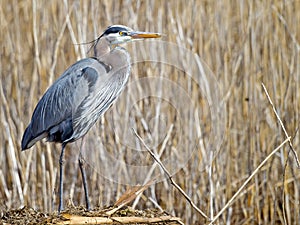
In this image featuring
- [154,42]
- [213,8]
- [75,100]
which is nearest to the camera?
[75,100]

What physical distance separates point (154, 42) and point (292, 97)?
0.69 meters

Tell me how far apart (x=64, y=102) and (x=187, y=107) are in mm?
769

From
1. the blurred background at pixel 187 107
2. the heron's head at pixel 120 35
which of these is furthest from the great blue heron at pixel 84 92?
the blurred background at pixel 187 107

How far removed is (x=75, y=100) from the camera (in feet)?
5.87

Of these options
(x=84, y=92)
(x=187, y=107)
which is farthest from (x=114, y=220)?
(x=187, y=107)

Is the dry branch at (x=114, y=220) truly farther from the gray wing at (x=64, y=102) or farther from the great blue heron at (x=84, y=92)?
the gray wing at (x=64, y=102)

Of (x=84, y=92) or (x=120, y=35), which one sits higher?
(x=120, y=35)

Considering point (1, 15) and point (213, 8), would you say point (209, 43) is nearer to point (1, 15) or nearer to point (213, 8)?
point (213, 8)

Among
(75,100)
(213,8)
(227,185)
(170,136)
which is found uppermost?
(213,8)

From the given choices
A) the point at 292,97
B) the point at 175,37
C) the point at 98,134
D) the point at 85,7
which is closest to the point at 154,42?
the point at 175,37

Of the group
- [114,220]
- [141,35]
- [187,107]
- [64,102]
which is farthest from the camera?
[187,107]

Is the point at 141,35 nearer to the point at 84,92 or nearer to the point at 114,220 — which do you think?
the point at 84,92

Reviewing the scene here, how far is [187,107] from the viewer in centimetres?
246

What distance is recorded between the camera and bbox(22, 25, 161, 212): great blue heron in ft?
5.63
